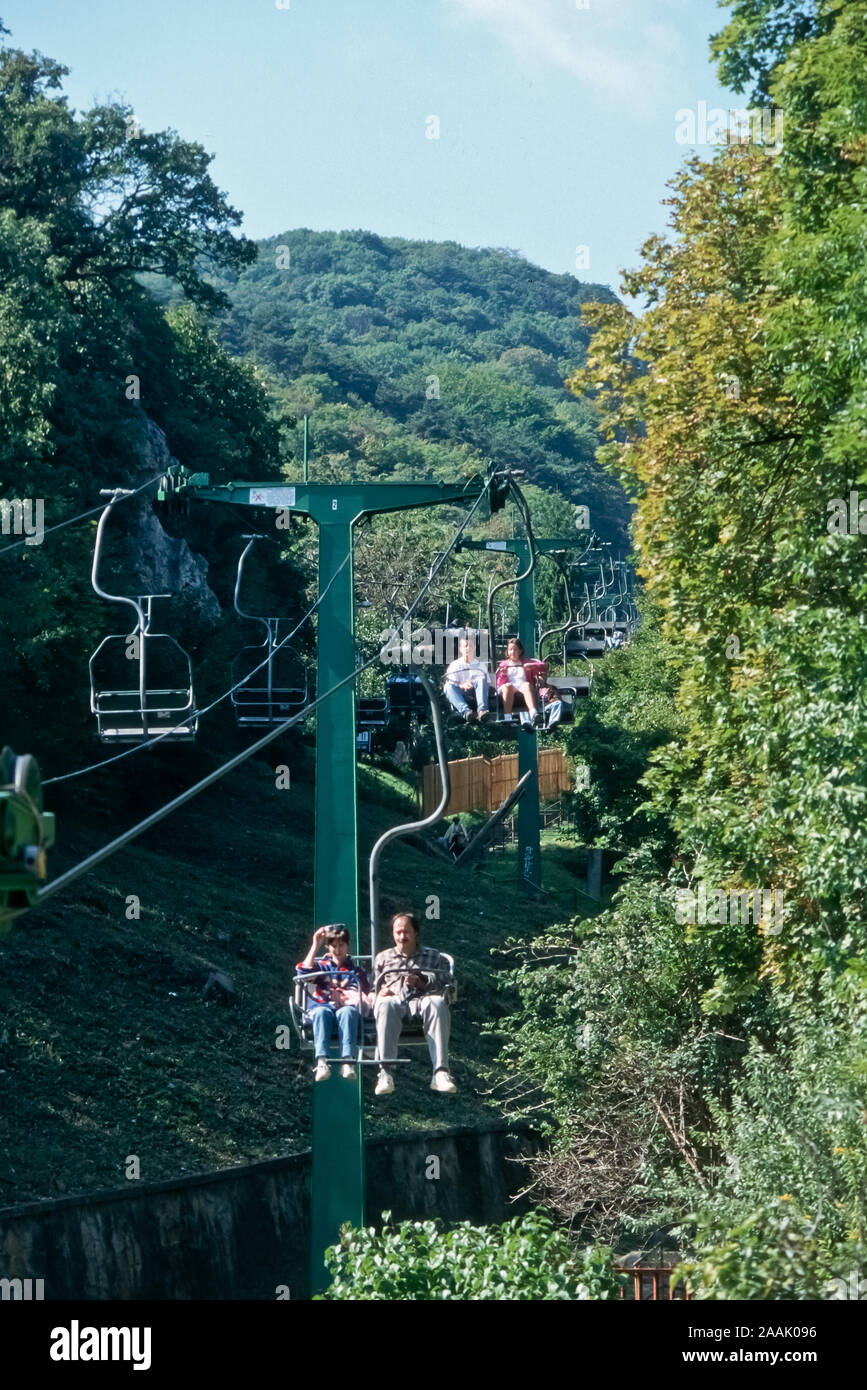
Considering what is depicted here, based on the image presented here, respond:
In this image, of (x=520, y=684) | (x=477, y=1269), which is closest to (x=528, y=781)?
(x=520, y=684)

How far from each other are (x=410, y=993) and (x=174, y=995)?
39.6ft

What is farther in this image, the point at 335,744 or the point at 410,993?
the point at 335,744

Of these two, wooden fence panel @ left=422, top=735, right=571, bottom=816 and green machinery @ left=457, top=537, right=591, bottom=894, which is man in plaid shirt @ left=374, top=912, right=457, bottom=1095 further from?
wooden fence panel @ left=422, top=735, right=571, bottom=816

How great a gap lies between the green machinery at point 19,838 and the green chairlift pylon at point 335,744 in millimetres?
8000

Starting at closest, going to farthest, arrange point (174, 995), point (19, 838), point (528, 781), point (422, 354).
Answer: point (19, 838), point (174, 995), point (528, 781), point (422, 354)

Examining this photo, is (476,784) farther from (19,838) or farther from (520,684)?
(19,838)

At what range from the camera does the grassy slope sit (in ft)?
66.7

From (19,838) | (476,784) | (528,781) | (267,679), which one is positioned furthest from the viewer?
(476,784)

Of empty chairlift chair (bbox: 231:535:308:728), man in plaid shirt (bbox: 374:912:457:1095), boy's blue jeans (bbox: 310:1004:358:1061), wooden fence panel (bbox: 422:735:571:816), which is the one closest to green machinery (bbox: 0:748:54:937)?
man in plaid shirt (bbox: 374:912:457:1095)

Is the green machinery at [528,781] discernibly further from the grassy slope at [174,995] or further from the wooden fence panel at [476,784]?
the wooden fence panel at [476,784]

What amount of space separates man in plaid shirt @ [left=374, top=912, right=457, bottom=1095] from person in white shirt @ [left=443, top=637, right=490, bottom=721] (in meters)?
7.67

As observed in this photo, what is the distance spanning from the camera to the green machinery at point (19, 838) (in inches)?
246

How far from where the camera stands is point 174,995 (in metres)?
24.5
